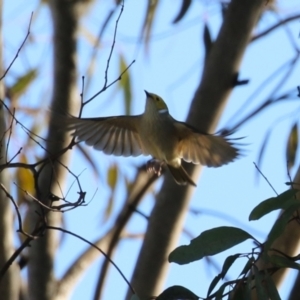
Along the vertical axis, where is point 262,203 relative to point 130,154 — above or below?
below

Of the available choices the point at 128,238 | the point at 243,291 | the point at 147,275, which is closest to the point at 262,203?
the point at 243,291

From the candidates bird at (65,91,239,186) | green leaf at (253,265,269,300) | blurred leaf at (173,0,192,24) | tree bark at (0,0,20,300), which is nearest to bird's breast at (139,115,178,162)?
bird at (65,91,239,186)

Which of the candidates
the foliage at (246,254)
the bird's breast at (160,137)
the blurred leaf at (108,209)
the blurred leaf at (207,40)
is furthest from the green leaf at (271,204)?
the blurred leaf at (108,209)

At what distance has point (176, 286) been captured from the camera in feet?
4.80

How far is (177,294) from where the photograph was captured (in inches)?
57.3

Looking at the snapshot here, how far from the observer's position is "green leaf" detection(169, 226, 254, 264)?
145 centimetres

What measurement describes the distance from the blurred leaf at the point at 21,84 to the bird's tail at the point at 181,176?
85cm

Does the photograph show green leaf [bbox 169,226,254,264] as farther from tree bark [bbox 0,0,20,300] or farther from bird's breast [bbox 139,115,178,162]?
bird's breast [bbox 139,115,178,162]

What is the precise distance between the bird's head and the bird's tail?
1.36 ft

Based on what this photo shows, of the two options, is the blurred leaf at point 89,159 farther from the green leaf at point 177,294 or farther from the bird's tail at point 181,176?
the green leaf at point 177,294

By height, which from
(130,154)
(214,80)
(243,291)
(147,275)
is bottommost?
(243,291)

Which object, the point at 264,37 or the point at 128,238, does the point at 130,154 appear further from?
the point at 264,37

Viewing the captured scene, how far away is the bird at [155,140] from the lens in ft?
8.94

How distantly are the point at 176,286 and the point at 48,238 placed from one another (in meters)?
0.74
